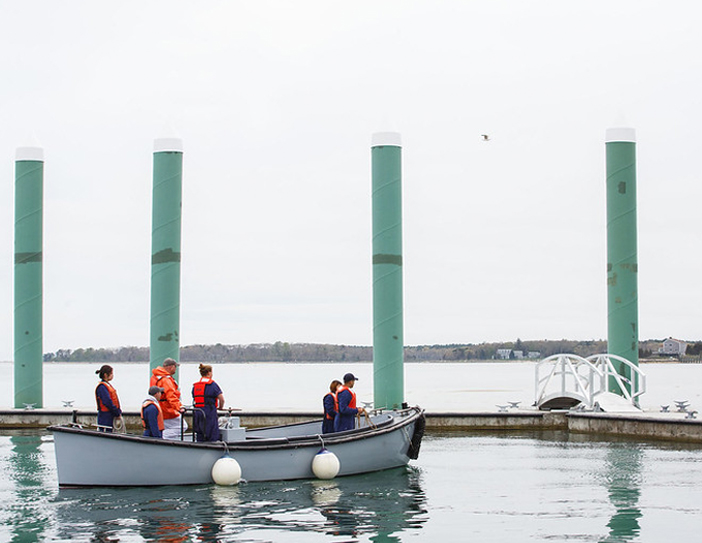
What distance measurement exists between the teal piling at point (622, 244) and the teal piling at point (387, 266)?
18.5 ft

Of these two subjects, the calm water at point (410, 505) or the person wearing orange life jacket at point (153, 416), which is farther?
the person wearing orange life jacket at point (153, 416)

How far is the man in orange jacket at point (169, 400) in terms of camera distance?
1734 centimetres

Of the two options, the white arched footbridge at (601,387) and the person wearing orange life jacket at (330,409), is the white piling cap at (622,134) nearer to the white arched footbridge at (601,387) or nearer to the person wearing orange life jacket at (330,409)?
the white arched footbridge at (601,387)

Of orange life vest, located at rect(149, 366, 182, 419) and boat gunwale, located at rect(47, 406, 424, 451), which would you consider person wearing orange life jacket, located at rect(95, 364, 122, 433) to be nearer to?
boat gunwale, located at rect(47, 406, 424, 451)

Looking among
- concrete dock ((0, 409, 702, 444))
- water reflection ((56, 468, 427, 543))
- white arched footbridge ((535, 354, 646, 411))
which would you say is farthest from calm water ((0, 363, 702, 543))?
white arched footbridge ((535, 354, 646, 411))

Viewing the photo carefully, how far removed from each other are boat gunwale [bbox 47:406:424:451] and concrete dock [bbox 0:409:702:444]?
237 inches

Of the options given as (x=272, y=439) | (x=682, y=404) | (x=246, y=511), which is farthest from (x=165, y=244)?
(x=246, y=511)

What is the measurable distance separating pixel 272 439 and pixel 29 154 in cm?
1266

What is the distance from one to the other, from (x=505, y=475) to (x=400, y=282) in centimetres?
829

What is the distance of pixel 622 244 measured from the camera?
28.7 m

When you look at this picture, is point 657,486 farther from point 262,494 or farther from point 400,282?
point 400,282

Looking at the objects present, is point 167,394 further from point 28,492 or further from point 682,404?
point 682,404

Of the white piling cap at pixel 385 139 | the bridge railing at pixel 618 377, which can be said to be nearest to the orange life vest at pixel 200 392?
the white piling cap at pixel 385 139

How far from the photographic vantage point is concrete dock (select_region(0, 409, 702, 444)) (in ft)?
79.2
